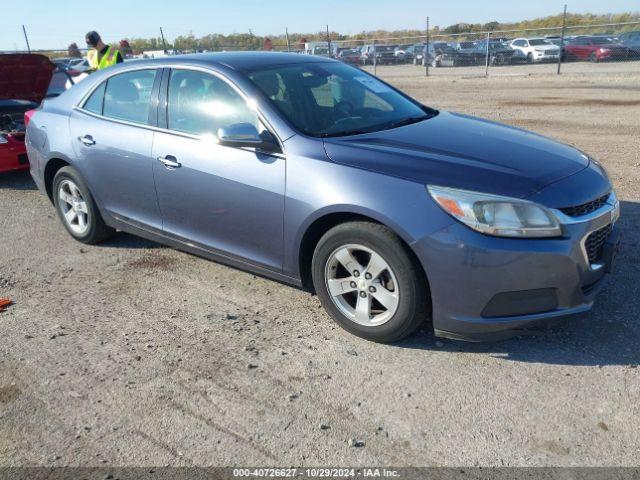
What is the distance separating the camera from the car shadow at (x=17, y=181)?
25.6ft

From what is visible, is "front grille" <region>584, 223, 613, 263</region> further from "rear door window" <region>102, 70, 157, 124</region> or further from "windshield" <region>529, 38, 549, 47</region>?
"windshield" <region>529, 38, 549, 47</region>

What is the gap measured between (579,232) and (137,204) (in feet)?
10.5

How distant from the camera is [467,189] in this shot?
3.12m

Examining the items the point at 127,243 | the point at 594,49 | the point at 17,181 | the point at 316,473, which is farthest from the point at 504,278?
the point at 594,49

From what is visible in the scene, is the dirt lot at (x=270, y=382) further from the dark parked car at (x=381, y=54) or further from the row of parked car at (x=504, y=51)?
the dark parked car at (x=381, y=54)

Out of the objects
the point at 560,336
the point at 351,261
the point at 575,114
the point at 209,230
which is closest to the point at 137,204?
the point at 209,230

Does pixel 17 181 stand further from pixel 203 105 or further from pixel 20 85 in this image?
pixel 203 105

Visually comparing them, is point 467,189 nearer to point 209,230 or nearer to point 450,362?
point 450,362

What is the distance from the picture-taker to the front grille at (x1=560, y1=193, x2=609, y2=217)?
3162 millimetres

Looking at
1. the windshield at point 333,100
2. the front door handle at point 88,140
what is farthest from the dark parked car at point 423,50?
the front door handle at point 88,140

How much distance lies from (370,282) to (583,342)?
1289 millimetres

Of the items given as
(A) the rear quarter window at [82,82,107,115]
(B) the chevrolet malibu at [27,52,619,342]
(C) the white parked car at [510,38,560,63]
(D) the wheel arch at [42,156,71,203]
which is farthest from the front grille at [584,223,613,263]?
(C) the white parked car at [510,38,560,63]

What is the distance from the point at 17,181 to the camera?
8.15 m

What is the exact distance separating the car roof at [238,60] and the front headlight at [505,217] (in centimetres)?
204
